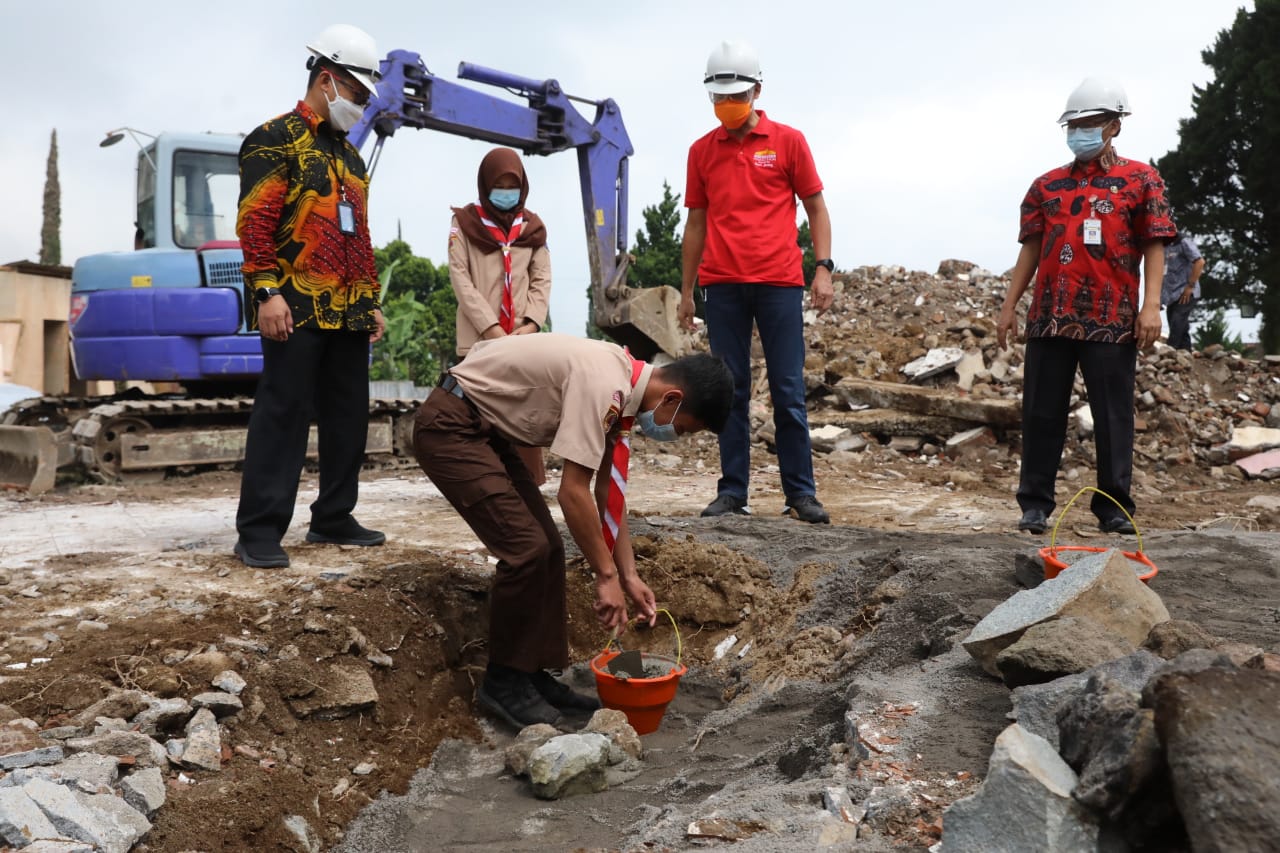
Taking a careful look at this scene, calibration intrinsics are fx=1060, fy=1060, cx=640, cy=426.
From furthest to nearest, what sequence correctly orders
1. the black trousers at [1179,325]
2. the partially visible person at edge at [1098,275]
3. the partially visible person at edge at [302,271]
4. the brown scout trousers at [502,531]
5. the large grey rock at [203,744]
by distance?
the black trousers at [1179,325] < the partially visible person at edge at [1098,275] < the partially visible person at edge at [302,271] < the brown scout trousers at [502,531] < the large grey rock at [203,744]

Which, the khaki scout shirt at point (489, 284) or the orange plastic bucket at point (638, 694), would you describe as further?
the khaki scout shirt at point (489, 284)

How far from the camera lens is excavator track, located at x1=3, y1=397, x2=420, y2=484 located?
838cm

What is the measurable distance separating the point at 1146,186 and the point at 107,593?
483 centimetres

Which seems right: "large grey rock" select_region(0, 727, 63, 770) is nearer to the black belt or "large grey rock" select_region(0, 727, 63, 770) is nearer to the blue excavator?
the black belt

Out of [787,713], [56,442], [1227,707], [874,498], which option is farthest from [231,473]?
[1227,707]

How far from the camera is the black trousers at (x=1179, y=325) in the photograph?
12445mm

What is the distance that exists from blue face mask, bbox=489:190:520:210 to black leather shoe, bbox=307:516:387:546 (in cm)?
167

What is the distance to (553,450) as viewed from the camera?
10.7 ft

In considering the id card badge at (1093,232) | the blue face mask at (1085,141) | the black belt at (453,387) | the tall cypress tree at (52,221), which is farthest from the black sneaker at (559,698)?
the tall cypress tree at (52,221)

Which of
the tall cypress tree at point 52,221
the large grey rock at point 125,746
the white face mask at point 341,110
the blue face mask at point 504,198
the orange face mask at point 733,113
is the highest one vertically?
the tall cypress tree at point 52,221

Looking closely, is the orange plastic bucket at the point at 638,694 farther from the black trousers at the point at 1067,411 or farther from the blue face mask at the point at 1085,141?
the blue face mask at the point at 1085,141

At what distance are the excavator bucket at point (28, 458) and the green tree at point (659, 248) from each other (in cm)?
1743

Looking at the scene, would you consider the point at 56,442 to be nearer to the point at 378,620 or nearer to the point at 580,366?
the point at 378,620

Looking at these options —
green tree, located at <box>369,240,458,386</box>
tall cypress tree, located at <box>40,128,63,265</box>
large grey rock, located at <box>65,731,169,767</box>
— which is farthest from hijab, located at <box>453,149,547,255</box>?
tall cypress tree, located at <box>40,128,63,265</box>
